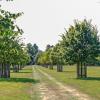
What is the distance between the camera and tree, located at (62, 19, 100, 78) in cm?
6003

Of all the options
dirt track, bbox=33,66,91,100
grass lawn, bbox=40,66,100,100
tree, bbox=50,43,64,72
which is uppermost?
tree, bbox=50,43,64,72

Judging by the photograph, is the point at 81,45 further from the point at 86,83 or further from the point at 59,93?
the point at 59,93

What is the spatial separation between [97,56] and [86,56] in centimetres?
169

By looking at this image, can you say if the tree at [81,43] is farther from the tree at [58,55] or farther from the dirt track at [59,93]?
the dirt track at [59,93]

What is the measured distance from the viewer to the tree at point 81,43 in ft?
197

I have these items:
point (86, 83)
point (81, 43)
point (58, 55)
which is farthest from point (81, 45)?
point (86, 83)

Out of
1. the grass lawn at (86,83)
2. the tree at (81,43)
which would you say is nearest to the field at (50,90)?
the grass lawn at (86,83)

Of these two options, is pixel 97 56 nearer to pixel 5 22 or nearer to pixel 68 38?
pixel 68 38

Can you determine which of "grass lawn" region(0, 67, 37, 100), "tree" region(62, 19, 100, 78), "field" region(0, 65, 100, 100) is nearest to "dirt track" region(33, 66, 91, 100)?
"field" region(0, 65, 100, 100)

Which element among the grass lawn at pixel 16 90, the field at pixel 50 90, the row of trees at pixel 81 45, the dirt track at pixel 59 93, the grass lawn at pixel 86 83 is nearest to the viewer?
the dirt track at pixel 59 93

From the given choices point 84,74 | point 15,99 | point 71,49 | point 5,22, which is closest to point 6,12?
point 5,22

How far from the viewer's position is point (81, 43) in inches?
2379

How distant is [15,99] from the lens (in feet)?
90.0

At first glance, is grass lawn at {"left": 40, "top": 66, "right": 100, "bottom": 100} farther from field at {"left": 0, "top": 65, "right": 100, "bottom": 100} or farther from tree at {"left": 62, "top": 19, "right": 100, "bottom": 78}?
tree at {"left": 62, "top": 19, "right": 100, "bottom": 78}
